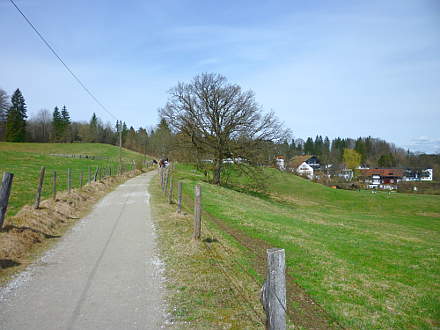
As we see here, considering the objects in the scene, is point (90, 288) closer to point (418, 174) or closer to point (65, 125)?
point (65, 125)

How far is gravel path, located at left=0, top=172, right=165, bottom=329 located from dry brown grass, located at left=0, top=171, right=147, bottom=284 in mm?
422

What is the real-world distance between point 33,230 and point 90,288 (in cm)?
473

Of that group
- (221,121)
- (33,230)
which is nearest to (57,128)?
(221,121)

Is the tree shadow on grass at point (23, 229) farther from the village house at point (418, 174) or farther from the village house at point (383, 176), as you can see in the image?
the village house at point (418, 174)

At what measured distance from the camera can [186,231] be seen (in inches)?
430

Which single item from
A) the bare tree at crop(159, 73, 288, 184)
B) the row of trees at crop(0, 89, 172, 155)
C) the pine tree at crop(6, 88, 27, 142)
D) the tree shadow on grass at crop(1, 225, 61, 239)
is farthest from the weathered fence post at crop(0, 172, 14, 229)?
the pine tree at crop(6, 88, 27, 142)

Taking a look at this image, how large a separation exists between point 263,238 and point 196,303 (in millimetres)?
6603

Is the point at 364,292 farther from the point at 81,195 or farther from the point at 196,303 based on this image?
the point at 81,195

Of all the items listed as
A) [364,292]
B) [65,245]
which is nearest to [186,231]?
[65,245]

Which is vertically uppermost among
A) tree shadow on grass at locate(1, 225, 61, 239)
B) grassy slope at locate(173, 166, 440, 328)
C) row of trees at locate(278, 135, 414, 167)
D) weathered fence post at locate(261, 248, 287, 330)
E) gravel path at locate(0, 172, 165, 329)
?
row of trees at locate(278, 135, 414, 167)

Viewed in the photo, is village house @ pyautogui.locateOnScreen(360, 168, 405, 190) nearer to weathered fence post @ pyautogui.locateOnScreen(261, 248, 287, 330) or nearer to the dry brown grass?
the dry brown grass

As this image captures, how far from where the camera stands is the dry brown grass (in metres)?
7.52

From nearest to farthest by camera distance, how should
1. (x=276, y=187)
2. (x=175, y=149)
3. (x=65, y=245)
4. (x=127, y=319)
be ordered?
(x=127, y=319) < (x=65, y=245) < (x=175, y=149) < (x=276, y=187)

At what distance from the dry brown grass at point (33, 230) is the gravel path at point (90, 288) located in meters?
0.42
